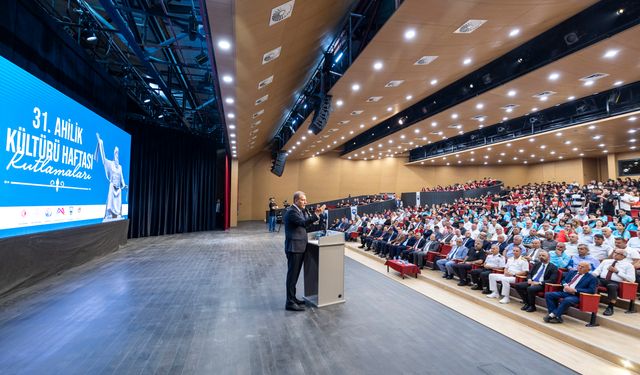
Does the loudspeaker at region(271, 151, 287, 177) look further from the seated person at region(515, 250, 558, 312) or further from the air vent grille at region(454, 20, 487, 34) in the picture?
the seated person at region(515, 250, 558, 312)

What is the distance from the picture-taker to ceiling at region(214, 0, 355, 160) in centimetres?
371

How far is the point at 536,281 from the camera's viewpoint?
13.1ft

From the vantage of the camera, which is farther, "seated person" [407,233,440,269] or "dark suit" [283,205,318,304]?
"seated person" [407,233,440,269]

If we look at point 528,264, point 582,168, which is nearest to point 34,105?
point 528,264

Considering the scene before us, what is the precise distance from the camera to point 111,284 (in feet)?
16.5

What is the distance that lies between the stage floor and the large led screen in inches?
46.1

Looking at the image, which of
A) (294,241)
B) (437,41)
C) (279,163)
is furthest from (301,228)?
(279,163)

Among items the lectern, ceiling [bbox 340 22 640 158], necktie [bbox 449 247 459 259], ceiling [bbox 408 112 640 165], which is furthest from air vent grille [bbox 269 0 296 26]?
ceiling [bbox 408 112 640 165]

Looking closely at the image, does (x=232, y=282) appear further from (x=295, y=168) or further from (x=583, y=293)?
(x=295, y=168)

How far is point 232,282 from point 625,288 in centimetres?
518

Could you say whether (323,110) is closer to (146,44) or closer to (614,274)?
(146,44)

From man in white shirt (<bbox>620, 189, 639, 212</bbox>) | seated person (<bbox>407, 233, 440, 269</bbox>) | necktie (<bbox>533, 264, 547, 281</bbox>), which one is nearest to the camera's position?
necktie (<bbox>533, 264, 547, 281</bbox>)

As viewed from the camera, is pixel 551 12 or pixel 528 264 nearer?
pixel 528 264

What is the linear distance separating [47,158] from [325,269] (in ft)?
15.3
